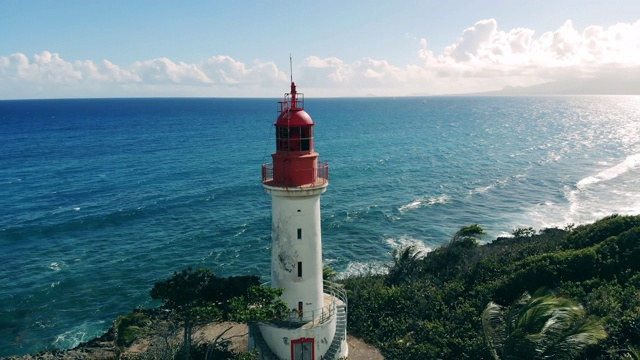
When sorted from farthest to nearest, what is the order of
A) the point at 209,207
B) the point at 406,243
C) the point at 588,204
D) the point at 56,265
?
the point at 588,204 → the point at 209,207 → the point at 406,243 → the point at 56,265

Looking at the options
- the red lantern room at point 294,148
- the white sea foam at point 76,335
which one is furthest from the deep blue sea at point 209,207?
the red lantern room at point 294,148

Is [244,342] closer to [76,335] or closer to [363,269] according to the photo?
[76,335]

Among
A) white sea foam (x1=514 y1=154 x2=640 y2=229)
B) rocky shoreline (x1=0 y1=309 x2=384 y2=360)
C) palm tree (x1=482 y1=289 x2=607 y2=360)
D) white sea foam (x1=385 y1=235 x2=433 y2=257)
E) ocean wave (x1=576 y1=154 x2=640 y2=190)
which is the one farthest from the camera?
ocean wave (x1=576 y1=154 x2=640 y2=190)

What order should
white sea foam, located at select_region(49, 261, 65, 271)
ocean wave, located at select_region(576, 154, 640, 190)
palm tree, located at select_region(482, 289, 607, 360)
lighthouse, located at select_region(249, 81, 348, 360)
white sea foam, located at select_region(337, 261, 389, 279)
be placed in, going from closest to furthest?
palm tree, located at select_region(482, 289, 607, 360), lighthouse, located at select_region(249, 81, 348, 360), white sea foam, located at select_region(337, 261, 389, 279), white sea foam, located at select_region(49, 261, 65, 271), ocean wave, located at select_region(576, 154, 640, 190)

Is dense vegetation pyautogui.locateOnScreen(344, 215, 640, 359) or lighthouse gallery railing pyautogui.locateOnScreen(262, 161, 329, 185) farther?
lighthouse gallery railing pyautogui.locateOnScreen(262, 161, 329, 185)

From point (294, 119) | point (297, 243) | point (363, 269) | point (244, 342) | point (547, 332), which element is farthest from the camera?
point (363, 269)

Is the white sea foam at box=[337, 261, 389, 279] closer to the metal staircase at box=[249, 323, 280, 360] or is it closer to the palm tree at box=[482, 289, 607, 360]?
the metal staircase at box=[249, 323, 280, 360]

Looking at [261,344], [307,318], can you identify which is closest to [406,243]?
[307,318]

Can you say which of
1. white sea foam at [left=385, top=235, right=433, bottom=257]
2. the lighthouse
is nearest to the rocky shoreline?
the lighthouse

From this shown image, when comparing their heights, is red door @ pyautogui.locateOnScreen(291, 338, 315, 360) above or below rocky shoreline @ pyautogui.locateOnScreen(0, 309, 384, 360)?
above

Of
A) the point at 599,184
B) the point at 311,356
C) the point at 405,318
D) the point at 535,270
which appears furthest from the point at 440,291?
the point at 599,184
